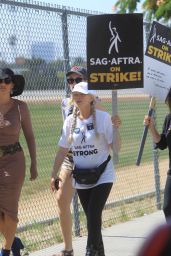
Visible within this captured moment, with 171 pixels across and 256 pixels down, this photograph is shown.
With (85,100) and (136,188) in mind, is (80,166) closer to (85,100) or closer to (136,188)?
(85,100)

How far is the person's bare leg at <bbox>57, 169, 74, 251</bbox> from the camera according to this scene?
562 centimetres

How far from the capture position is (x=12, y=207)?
5.21m

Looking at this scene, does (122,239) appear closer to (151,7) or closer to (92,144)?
(92,144)

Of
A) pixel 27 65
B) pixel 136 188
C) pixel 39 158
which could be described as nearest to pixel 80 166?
pixel 27 65

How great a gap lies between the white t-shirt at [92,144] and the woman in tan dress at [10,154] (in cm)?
48

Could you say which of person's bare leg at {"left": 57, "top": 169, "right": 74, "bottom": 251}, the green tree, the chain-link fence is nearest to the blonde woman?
person's bare leg at {"left": 57, "top": 169, "right": 74, "bottom": 251}

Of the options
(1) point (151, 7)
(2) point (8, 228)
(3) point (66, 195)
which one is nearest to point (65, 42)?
(3) point (66, 195)

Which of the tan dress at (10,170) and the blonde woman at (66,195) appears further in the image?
the blonde woman at (66,195)

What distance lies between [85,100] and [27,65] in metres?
1.42

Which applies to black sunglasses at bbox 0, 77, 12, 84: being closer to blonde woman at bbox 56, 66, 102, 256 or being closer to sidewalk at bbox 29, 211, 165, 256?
blonde woman at bbox 56, 66, 102, 256

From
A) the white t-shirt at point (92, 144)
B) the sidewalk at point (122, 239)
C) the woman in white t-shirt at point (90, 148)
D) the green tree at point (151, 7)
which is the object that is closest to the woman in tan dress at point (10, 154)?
the woman in white t-shirt at point (90, 148)

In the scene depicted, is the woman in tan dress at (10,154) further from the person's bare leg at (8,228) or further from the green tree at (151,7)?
the green tree at (151,7)

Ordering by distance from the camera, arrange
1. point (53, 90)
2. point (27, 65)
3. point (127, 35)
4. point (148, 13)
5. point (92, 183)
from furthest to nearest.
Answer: point (148, 13) < point (53, 90) < point (27, 65) < point (127, 35) < point (92, 183)

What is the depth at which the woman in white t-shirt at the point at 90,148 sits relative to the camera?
16.2 ft
